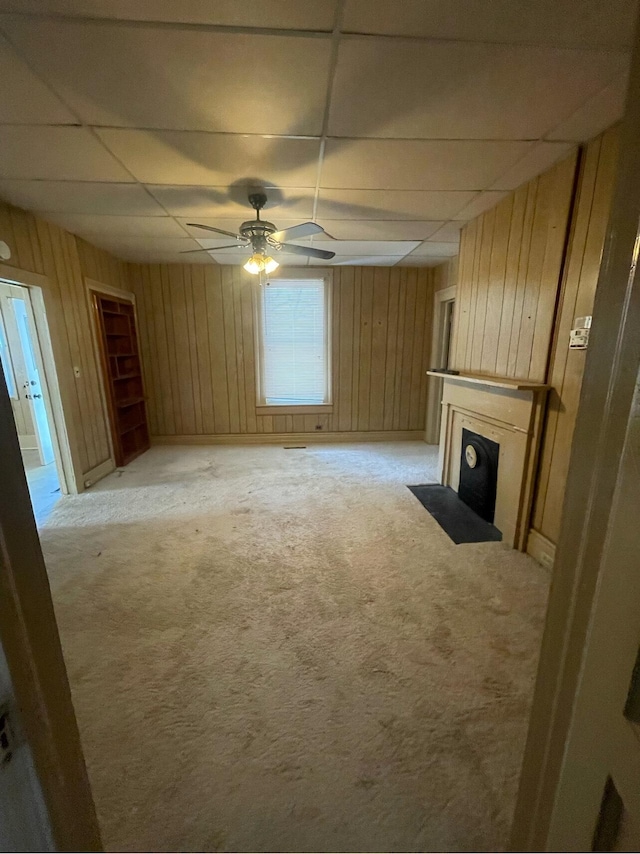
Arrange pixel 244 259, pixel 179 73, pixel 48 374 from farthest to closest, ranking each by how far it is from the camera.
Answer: pixel 244 259
pixel 48 374
pixel 179 73

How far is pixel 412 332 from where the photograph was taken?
5211 mm

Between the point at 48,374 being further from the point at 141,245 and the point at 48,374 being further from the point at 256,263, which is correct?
the point at 256,263

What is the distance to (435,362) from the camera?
16.6 feet

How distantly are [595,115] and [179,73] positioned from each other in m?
1.94

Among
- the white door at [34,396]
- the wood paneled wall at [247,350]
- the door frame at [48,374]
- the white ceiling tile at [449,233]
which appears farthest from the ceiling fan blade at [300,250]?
the white door at [34,396]

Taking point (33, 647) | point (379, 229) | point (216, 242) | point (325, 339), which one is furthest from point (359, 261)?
point (33, 647)

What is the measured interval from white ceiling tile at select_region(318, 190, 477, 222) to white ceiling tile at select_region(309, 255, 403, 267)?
55.0 inches

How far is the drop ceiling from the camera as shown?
4.05 ft

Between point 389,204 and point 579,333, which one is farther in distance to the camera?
point 389,204

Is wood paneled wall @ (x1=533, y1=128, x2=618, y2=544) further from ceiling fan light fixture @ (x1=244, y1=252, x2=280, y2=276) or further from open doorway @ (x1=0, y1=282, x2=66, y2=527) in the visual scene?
open doorway @ (x1=0, y1=282, x2=66, y2=527)

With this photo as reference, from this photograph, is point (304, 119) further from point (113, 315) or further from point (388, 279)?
point (113, 315)

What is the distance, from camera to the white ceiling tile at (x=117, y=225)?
3.10 meters

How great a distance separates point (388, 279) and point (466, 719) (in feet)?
16.0

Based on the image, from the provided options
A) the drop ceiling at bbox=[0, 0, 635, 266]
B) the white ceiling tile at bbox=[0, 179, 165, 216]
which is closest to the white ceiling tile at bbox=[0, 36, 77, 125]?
the drop ceiling at bbox=[0, 0, 635, 266]
